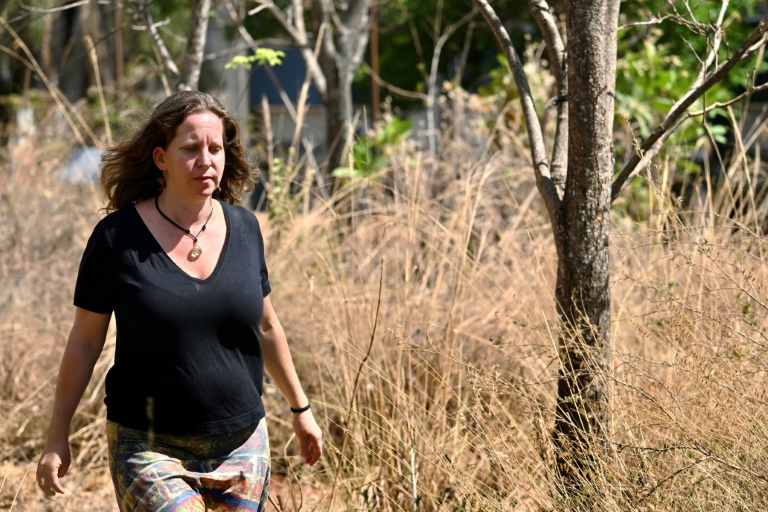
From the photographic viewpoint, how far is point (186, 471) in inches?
92.9

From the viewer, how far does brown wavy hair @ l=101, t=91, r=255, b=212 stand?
2.50 m

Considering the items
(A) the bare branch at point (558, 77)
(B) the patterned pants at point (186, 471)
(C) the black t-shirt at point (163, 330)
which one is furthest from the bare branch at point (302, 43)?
(B) the patterned pants at point (186, 471)

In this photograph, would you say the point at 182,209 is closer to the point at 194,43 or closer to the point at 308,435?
the point at 308,435

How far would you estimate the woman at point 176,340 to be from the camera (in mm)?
2346

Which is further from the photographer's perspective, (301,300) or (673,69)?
(673,69)

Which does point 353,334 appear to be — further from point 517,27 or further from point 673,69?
point 517,27

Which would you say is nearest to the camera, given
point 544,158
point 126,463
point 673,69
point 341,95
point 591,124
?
point 126,463

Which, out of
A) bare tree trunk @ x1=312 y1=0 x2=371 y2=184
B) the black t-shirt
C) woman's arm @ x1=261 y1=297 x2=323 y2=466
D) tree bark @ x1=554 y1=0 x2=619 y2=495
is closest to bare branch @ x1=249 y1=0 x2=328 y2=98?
bare tree trunk @ x1=312 y1=0 x2=371 y2=184

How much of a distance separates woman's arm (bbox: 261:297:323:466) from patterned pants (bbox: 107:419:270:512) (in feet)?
0.72

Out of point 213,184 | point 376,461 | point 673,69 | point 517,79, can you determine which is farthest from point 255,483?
point 673,69

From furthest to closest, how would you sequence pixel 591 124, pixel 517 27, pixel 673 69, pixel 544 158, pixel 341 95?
1. pixel 517 27
2. pixel 673 69
3. pixel 341 95
4. pixel 544 158
5. pixel 591 124

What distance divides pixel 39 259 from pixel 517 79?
411 centimetres

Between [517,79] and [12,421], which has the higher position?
[517,79]

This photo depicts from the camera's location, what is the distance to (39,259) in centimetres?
621
